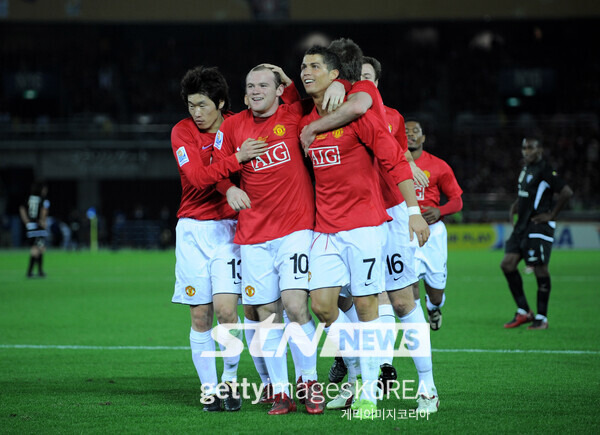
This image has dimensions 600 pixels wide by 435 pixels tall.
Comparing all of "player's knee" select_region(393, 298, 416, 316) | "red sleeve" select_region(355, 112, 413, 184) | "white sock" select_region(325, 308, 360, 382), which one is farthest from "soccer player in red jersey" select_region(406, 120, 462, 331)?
"red sleeve" select_region(355, 112, 413, 184)

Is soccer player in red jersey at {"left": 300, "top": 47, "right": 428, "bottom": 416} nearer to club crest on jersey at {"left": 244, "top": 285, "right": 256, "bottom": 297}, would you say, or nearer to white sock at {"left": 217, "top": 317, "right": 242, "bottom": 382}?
club crest on jersey at {"left": 244, "top": 285, "right": 256, "bottom": 297}

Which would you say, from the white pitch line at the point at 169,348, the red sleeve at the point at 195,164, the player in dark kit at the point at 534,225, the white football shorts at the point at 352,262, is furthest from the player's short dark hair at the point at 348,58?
the player in dark kit at the point at 534,225

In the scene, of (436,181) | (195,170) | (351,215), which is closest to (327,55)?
(351,215)

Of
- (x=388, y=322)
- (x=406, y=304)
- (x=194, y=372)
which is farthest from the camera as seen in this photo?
(x=194, y=372)

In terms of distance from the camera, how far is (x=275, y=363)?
18.3 ft

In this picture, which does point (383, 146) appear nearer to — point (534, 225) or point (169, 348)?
point (169, 348)

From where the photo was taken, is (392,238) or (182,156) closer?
(182,156)

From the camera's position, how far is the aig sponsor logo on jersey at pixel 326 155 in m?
5.38

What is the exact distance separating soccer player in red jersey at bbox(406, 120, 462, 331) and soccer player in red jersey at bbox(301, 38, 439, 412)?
148 cm

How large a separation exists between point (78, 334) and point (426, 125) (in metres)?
31.6

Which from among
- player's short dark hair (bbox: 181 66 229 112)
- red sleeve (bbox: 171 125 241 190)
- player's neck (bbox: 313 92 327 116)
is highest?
player's short dark hair (bbox: 181 66 229 112)

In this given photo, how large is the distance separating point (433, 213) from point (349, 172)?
250 centimetres

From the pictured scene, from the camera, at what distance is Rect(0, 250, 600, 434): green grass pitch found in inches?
209

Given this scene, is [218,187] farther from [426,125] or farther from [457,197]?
[426,125]
